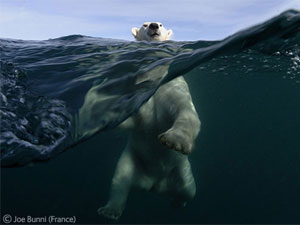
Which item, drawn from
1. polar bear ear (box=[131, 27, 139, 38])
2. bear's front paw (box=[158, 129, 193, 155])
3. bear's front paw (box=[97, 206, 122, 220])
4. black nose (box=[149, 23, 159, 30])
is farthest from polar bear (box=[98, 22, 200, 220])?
polar bear ear (box=[131, 27, 139, 38])

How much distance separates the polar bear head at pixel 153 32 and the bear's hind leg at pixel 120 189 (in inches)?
109

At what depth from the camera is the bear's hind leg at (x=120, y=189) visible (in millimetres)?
4977

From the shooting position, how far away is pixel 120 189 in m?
5.11

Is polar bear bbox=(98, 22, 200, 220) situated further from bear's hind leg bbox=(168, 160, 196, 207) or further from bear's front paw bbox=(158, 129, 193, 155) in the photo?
bear's front paw bbox=(158, 129, 193, 155)

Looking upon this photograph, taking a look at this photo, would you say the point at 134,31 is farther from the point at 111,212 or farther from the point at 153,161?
the point at 111,212

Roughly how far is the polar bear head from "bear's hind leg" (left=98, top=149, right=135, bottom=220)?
9.09 ft

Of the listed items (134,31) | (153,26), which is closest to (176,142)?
(153,26)

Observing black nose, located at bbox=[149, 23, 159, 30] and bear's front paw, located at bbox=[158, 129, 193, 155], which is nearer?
bear's front paw, located at bbox=[158, 129, 193, 155]

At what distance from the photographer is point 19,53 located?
267 inches

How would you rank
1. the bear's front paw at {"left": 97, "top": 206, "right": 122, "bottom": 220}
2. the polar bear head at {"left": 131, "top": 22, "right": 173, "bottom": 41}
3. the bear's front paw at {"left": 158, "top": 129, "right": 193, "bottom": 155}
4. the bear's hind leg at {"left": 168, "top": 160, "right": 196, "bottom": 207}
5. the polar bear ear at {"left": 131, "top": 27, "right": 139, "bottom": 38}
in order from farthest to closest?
the polar bear ear at {"left": 131, "top": 27, "right": 139, "bottom": 38}
the polar bear head at {"left": 131, "top": 22, "right": 173, "bottom": 41}
the bear's hind leg at {"left": 168, "top": 160, "right": 196, "bottom": 207}
the bear's front paw at {"left": 97, "top": 206, "right": 122, "bottom": 220}
the bear's front paw at {"left": 158, "top": 129, "right": 193, "bottom": 155}

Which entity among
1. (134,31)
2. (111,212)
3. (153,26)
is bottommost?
(111,212)

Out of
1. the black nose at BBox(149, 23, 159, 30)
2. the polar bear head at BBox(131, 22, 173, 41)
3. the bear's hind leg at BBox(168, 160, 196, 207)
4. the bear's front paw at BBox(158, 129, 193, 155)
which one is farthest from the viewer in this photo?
the polar bear head at BBox(131, 22, 173, 41)

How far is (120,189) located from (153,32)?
342 centimetres

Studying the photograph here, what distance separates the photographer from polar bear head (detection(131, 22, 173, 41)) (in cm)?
655
